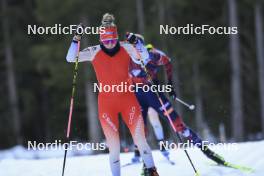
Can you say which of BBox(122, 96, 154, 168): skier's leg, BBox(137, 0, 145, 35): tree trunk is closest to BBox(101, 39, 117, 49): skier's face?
BBox(122, 96, 154, 168): skier's leg

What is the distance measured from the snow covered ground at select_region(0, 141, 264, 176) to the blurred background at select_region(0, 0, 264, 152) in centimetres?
1207

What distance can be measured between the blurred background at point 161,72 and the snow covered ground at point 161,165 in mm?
12066

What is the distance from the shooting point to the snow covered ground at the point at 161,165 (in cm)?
842

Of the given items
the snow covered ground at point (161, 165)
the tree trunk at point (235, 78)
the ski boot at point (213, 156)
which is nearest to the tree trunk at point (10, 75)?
the tree trunk at point (235, 78)

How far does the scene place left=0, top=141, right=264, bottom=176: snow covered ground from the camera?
842 centimetres

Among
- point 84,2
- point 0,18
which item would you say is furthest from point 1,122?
point 84,2

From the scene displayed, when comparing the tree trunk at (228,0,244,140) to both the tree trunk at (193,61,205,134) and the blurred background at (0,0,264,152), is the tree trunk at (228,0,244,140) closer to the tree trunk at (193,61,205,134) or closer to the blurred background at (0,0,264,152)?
the blurred background at (0,0,264,152)

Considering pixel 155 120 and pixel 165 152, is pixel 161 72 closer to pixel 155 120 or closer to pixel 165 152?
pixel 155 120

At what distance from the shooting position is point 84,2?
883 inches

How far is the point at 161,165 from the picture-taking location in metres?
9.52

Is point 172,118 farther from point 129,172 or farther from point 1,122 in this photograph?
point 1,122

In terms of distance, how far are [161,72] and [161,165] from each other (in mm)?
15572

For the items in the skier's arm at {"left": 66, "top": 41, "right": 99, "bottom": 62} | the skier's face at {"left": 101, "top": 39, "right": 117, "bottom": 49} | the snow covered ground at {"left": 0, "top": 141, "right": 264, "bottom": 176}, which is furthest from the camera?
the snow covered ground at {"left": 0, "top": 141, "right": 264, "bottom": 176}
